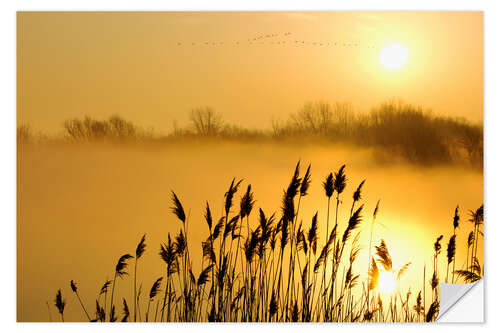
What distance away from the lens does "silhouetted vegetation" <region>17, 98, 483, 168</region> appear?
3.87m

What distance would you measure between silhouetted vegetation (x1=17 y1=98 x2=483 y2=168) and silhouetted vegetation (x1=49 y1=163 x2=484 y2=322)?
27 centimetres

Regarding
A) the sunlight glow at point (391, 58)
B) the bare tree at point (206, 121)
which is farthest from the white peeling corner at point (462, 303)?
the bare tree at point (206, 121)

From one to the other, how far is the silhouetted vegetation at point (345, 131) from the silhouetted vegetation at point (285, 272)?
27 cm

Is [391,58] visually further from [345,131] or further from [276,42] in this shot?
[276,42]

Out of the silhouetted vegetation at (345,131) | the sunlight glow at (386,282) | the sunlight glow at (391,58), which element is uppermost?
the sunlight glow at (391,58)

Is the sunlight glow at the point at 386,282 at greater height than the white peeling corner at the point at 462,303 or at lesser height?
greater

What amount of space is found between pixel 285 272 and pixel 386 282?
644 millimetres

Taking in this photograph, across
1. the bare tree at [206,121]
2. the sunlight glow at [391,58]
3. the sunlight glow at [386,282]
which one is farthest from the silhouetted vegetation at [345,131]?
the sunlight glow at [386,282]

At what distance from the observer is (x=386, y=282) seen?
12.9ft

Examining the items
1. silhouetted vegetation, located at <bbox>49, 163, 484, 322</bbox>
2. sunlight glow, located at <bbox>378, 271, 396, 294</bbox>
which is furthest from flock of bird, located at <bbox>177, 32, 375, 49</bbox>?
sunlight glow, located at <bbox>378, 271, 396, 294</bbox>

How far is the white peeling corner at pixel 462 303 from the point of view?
3.90 m

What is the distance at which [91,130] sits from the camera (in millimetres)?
3855

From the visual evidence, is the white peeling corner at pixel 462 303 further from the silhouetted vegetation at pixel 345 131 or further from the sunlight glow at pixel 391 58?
the sunlight glow at pixel 391 58

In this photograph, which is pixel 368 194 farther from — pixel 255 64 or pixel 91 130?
pixel 91 130
